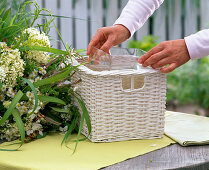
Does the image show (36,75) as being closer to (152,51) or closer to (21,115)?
(21,115)

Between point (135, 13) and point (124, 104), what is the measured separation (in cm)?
52

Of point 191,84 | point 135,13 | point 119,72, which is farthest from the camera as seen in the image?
point 191,84

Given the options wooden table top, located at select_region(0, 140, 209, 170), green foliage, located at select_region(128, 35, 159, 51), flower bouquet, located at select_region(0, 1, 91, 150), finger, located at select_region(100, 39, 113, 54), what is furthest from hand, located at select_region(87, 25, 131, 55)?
green foliage, located at select_region(128, 35, 159, 51)

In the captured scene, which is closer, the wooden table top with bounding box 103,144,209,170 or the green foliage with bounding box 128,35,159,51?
the wooden table top with bounding box 103,144,209,170

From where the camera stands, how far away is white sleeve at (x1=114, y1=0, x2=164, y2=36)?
4.72 feet

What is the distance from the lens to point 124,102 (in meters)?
1.15

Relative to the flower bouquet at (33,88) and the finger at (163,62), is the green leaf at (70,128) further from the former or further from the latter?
the finger at (163,62)

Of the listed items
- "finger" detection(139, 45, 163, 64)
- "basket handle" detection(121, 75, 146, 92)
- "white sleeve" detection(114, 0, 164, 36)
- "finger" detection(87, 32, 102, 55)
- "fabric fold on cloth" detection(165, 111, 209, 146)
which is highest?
"white sleeve" detection(114, 0, 164, 36)

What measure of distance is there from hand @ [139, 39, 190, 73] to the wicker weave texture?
41mm

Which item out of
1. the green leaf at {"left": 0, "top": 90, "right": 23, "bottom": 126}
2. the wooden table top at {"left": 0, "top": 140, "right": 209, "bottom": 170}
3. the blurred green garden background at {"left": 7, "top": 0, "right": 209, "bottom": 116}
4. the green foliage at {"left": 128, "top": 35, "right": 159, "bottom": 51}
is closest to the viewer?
the wooden table top at {"left": 0, "top": 140, "right": 209, "bottom": 170}

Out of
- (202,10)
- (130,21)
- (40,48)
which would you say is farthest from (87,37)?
(40,48)

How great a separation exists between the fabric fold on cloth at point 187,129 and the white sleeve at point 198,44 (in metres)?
0.28

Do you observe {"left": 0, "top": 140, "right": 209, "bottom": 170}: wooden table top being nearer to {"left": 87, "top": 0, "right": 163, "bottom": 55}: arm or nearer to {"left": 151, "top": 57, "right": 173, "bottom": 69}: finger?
{"left": 151, "top": 57, "right": 173, "bottom": 69}: finger

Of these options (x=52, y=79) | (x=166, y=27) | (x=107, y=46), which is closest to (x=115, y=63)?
(x=107, y=46)
